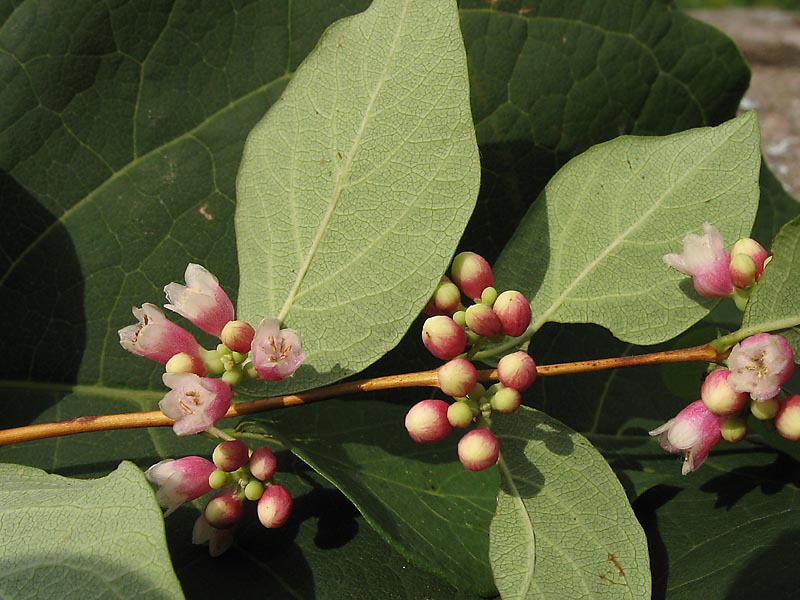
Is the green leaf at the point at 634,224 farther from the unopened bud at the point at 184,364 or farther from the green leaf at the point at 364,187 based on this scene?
the unopened bud at the point at 184,364

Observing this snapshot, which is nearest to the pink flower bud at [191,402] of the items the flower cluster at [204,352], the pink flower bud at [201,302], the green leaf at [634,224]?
the flower cluster at [204,352]

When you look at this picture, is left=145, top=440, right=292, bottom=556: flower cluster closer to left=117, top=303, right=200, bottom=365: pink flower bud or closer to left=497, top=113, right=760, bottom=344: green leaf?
left=117, top=303, right=200, bottom=365: pink flower bud

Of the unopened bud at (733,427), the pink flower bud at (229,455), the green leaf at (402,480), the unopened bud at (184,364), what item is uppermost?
the unopened bud at (184,364)

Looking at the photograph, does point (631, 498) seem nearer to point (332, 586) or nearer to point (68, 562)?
point (332, 586)

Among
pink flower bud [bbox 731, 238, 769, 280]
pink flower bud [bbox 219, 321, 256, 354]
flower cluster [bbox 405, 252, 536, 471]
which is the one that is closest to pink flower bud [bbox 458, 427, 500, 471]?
flower cluster [bbox 405, 252, 536, 471]

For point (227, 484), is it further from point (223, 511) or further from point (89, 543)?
point (89, 543)

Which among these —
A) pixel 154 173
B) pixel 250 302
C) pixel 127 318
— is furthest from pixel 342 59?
pixel 127 318

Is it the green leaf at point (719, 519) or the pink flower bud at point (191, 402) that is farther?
the green leaf at point (719, 519)
